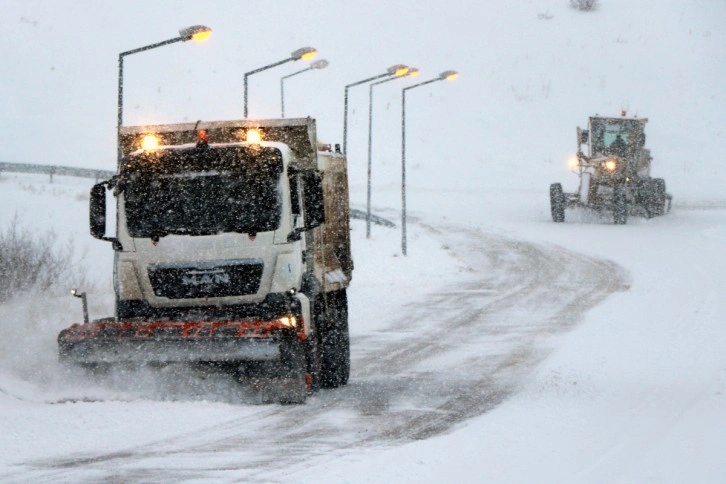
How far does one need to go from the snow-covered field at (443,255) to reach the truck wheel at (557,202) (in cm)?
44

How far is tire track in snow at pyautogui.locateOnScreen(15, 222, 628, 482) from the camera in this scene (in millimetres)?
10070

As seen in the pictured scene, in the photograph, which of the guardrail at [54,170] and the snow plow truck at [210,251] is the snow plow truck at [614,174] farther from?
the snow plow truck at [210,251]

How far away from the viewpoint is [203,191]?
1328 cm

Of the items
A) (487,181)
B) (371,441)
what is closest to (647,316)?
(371,441)

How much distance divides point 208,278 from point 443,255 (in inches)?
881

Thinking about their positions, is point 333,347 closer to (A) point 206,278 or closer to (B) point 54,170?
(A) point 206,278

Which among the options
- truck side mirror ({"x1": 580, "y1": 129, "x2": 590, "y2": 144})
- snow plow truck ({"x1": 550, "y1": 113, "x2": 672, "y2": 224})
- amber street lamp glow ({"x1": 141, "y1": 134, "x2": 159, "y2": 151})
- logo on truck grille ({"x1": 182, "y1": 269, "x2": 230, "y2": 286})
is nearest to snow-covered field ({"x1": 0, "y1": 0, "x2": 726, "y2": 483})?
snow plow truck ({"x1": 550, "y1": 113, "x2": 672, "y2": 224})

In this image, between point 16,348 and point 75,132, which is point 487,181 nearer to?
point 75,132

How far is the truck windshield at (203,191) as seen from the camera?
13.2m

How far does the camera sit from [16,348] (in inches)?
619

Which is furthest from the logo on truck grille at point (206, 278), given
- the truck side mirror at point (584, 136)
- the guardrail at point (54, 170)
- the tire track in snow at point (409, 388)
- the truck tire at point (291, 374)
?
the truck side mirror at point (584, 136)

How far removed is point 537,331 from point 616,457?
10.3 metres

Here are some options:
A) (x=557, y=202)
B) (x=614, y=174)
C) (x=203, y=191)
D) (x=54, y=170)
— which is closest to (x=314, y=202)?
(x=203, y=191)

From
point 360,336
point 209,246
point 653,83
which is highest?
point 653,83
